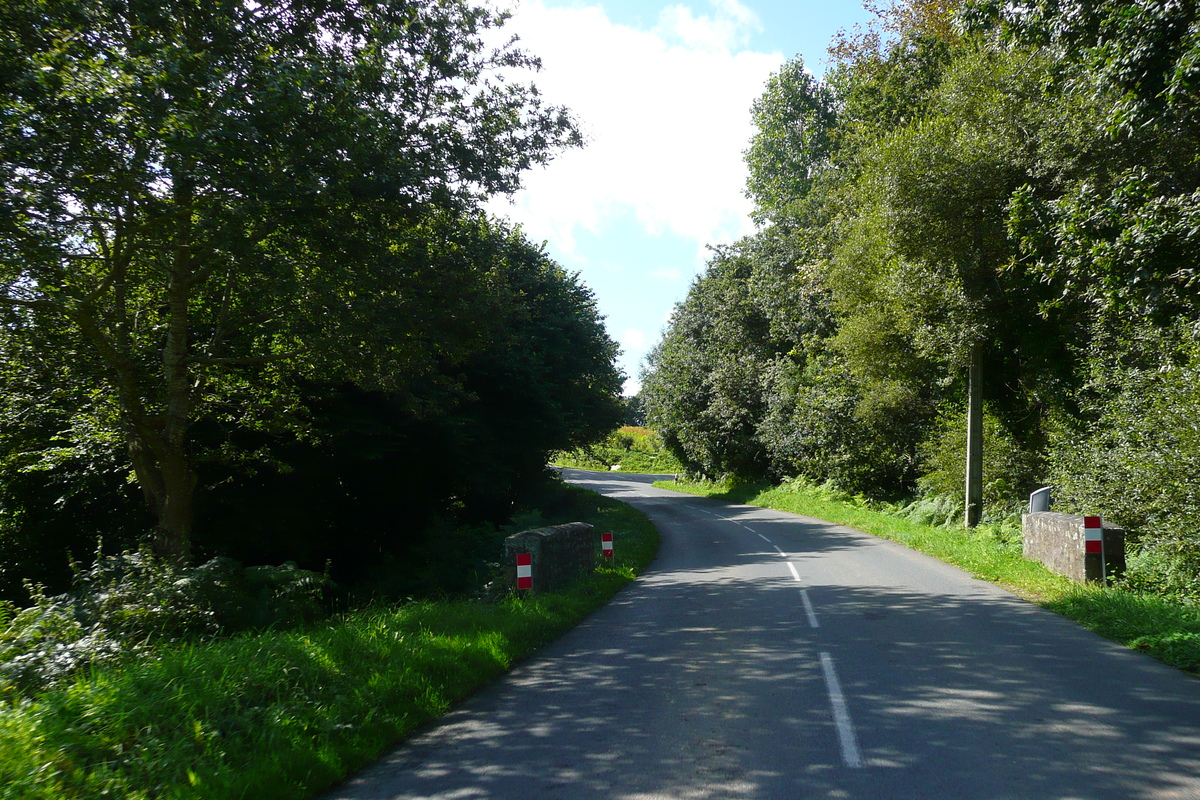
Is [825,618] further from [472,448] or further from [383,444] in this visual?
[472,448]

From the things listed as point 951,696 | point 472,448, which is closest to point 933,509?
point 472,448

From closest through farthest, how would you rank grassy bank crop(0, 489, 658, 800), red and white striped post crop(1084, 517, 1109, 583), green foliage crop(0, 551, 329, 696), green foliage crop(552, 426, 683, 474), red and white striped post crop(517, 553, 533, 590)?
grassy bank crop(0, 489, 658, 800)
green foliage crop(0, 551, 329, 696)
red and white striped post crop(517, 553, 533, 590)
red and white striped post crop(1084, 517, 1109, 583)
green foliage crop(552, 426, 683, 474)

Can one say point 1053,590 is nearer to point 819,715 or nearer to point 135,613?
point 819,715

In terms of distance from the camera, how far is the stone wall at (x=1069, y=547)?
11.7 m

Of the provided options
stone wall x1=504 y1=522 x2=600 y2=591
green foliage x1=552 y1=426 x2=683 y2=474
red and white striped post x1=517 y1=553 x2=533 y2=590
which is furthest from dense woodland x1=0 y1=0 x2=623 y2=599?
green foliage x1=552 y1=426 x2=683 y2=474

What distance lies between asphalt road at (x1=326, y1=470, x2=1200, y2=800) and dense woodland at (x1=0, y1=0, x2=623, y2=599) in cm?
531

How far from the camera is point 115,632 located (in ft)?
23.6

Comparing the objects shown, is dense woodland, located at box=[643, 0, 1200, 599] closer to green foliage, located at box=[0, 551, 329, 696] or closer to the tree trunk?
green foliage, located at box=[0, 551, 329, 696]

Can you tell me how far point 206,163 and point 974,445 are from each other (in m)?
18.1

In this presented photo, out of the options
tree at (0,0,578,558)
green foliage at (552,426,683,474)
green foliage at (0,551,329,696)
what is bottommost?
green foliage at (0,551,329,696)

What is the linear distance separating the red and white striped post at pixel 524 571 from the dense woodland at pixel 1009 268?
28.2ft

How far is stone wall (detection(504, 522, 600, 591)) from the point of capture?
11469 millimetres

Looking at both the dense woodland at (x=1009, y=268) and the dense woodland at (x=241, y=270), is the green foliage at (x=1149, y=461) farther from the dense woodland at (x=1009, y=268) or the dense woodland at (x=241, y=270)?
the dense woodland at (x=241, y=270)

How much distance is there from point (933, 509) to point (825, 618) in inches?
576
